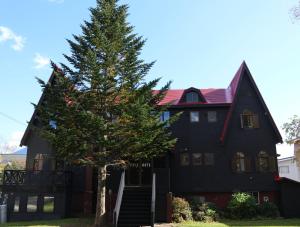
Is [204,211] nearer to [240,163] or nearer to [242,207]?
[242,207]

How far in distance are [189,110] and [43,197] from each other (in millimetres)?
13408

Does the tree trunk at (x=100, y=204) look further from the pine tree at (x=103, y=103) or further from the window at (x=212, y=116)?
the window at (x=212, y=116)

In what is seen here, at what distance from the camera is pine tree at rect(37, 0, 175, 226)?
58.4 feet

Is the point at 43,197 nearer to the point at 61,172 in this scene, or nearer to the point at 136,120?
the point at 61,172

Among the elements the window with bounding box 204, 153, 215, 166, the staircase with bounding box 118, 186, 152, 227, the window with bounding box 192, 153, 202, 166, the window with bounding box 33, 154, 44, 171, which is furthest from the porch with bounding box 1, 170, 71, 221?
the window with bounding box 204, 153, 215, 166

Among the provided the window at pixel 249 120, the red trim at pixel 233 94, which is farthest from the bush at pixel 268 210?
the window at pixel 249 120

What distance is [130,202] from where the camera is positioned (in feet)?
66.8

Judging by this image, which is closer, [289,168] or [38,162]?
[38,162]

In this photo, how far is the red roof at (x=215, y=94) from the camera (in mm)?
27094

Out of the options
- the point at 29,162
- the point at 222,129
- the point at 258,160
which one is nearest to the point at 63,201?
the point at 29,162

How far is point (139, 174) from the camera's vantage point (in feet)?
78.9

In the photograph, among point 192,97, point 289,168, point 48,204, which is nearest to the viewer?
point 48,204

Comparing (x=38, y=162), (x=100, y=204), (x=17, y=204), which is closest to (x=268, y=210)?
(x=100, y=204)

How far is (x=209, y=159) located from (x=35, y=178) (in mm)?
13603
